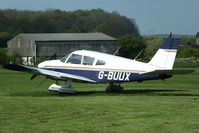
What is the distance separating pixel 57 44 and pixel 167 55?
266 ft

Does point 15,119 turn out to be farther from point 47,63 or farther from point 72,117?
point 47,63

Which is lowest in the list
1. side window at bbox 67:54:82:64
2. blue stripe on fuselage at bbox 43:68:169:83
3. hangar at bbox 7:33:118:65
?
hangar at bbox 7:33:118:65

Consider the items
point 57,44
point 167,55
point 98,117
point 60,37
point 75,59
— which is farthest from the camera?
point 60,37

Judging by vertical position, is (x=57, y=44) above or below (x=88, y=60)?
below

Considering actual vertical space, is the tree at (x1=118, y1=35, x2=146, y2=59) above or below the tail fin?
below

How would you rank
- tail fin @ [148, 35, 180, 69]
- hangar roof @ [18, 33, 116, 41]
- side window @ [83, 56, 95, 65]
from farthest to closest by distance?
1. hangar roof @ [18, 33, 116, 41]
2. side window @ [83, 56, 95, 65]
3. tail fin @ [148, 35, 180, 69]

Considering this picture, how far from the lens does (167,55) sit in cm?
2106

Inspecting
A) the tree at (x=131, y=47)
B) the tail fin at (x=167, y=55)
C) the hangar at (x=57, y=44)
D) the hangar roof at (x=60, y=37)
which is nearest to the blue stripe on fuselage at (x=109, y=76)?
the tail fin at (x=167, y=55)

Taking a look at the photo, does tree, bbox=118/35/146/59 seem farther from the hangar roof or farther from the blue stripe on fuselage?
the blue stripe on fuselage

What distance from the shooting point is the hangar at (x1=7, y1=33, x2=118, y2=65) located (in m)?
100

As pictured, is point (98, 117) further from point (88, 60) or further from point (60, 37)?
point (60, 37)

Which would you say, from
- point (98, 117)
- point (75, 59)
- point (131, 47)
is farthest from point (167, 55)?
point (131, 47)

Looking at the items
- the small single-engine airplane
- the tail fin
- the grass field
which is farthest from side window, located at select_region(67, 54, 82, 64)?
the grass field

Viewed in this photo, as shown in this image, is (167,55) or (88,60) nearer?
(167,55)
